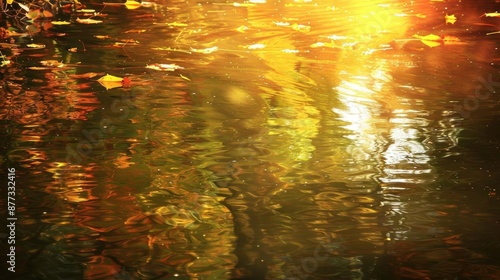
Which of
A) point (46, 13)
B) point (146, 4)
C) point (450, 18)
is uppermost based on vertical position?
point (46, 13)

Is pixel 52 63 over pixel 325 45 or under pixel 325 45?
over

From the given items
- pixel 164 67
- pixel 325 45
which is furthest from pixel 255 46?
pixel 164 67

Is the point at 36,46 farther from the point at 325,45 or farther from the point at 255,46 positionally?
the point at 325,45

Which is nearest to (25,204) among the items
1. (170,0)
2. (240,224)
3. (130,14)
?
(240,224)

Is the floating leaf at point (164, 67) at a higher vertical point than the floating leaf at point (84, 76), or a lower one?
lower

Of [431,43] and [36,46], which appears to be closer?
[36,46]

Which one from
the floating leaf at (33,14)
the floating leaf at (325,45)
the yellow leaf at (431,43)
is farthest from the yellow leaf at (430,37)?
the floating leaf at (33,14)

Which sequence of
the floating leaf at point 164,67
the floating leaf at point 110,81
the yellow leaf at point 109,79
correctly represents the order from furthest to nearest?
the floating leaf at point 164,67
the yellow leaf at point 109,79
the floating leaf at point 110,81

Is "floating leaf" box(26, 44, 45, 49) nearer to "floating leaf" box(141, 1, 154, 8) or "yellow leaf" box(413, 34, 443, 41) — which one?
"floating leaf" box(141, 1, 154, 8)

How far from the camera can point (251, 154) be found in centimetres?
567

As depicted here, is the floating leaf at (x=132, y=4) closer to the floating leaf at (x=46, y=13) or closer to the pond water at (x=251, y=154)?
the floating leaf at (x=46, y=13)

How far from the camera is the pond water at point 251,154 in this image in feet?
13.6

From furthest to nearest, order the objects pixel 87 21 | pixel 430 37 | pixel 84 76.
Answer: pixel 87 21, pixel 430 37, pixel 84 76

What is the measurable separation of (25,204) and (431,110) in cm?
347
